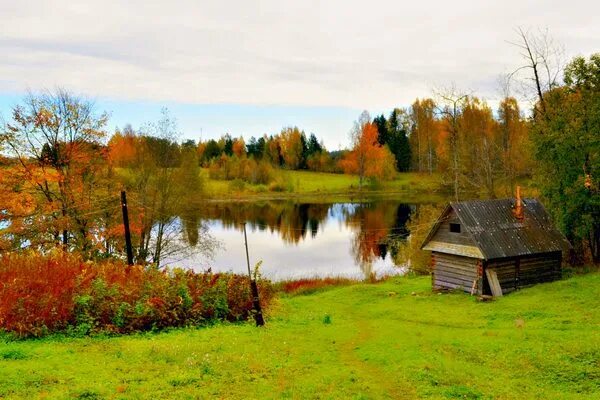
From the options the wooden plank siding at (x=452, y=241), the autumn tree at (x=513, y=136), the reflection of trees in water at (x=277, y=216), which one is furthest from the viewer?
the reflection of trees in water at (x=277, y=216)

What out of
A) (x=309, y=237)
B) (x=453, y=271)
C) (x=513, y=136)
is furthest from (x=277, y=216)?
(x=453, y=271)

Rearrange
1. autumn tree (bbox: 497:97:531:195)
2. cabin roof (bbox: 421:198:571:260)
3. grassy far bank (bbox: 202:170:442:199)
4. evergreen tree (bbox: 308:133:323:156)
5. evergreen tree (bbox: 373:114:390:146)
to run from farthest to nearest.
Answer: evergreen tree (bbox: 308:133:323:156) → evergreen tree (bbox: 373:114:390:146) → grassy far bank (bbox: 202:170:442:199) → autumn tree (bbox: 497:97:531:195) → cabin roof (bbox: 421:198:571:260)

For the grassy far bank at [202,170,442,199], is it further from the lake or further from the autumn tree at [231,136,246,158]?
the autumn tree at [231,136,246,158]

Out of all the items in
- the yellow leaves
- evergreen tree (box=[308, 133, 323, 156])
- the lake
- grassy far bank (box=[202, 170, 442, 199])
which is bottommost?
the lake

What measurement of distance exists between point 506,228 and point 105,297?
2414 cm

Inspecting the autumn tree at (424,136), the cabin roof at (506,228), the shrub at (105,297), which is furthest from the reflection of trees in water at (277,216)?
the shrub at (105,297)

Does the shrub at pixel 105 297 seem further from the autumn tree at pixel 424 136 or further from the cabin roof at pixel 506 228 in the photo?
the autumn tree at pixel 424 136

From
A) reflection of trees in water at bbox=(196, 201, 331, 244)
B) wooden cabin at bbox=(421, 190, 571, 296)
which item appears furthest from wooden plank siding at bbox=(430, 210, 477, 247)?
reflection of trees in water at bbox=(196, 201, 331, 244)

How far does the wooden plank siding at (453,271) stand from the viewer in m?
30.6

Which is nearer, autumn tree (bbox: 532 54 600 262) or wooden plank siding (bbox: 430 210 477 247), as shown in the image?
wooden plank siding (bbox: 430 210 477 247)

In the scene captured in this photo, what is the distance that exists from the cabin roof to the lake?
13.6 meters

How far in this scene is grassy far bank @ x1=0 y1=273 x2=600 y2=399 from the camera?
11.1 m

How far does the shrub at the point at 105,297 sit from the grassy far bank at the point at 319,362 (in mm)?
946

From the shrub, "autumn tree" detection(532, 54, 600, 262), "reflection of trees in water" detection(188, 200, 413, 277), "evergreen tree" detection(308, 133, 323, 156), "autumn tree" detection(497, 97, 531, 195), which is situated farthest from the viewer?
"evergreen tree" detection(308, 133, 323, 156)
